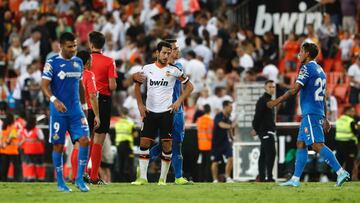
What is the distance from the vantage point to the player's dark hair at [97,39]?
66.6 ft

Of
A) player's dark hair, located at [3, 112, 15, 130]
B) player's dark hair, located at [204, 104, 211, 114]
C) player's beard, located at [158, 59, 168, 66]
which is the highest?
player's beard, located at [158, 59, 168, 66]

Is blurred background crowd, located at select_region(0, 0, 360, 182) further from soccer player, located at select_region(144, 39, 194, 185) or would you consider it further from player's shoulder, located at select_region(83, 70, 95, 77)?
player's shoulder, located at select_region(83, 70, 95, 77)

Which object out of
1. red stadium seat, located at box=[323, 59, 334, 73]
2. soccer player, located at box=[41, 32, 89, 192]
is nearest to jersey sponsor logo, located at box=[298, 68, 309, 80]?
soccer player, located at box=[41, 32, 89, 192]

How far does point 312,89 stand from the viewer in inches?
769

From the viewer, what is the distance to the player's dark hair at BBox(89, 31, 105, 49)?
20.3 meters

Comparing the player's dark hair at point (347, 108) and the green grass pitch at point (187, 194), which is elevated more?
the player's dark hair at point (347, 108)

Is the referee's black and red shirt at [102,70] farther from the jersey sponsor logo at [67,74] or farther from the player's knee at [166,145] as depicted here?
the jersey sponsor logo at [67,74]

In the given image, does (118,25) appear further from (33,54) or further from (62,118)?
(62,118)

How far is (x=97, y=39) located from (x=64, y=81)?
2.59 m

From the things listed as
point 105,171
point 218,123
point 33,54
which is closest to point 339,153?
point 218,123

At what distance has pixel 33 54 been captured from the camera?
121 ft

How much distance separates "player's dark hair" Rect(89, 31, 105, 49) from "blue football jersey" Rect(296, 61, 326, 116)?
3459 mm

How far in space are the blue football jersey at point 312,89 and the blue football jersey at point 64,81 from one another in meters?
3.78

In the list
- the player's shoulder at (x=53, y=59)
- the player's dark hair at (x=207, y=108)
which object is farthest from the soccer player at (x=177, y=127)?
the player's dark hair at (x=207, y=108)
